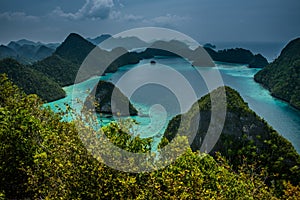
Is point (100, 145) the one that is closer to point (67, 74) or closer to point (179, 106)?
point (179, 106)

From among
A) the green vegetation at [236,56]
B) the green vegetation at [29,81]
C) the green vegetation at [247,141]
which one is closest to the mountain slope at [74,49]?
the green vegetation at [29,81]

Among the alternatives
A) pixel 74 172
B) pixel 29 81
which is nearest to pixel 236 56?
pixel 29 81

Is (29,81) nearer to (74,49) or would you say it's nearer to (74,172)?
(74,49)

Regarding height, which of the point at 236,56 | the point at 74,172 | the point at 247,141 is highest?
the point at 236,56

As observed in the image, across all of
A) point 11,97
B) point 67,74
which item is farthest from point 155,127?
point 67,74

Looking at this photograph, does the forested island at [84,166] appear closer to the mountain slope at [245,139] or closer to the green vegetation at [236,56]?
the mountain slope at [245,139]

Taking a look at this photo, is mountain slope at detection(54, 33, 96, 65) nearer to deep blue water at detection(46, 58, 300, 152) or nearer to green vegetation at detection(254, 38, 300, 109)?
deep blue water at detection(46, 58, 300, 152)
